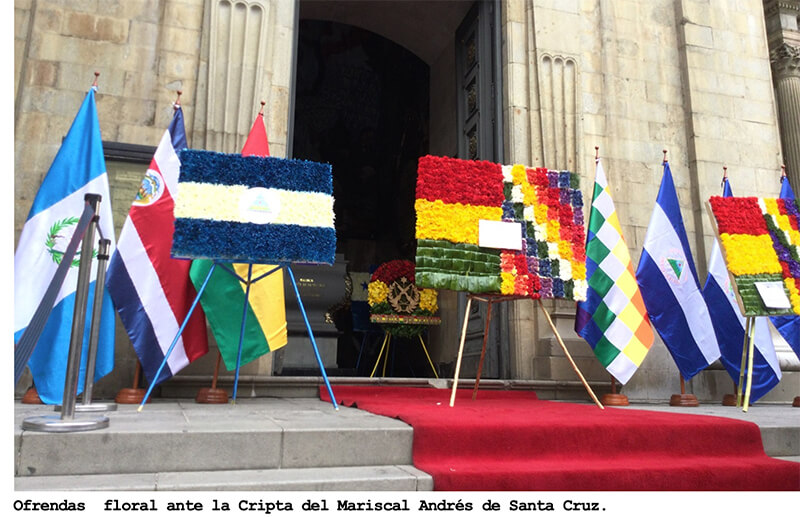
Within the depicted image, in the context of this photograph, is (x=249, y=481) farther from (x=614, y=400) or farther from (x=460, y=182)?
(x=614, y=400)

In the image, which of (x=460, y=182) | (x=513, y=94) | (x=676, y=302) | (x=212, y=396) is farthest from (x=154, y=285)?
(x=676, y=302)

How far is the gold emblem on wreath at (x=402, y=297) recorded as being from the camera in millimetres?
8094

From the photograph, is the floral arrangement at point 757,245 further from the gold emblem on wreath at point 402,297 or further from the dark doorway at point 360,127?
the dark doorway at point 360,127

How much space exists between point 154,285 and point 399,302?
151 inches

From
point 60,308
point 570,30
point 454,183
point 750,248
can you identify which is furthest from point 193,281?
point 570,30

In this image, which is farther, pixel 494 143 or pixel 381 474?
pixel 494 143

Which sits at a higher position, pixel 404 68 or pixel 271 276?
pixel 404 68

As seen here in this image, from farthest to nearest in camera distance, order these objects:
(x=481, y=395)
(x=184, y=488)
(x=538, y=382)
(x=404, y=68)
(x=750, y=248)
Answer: (x=404, y=68), (x=538, y=382), (x=481, y=395), (x=750, y=248), (x=184, y=488)

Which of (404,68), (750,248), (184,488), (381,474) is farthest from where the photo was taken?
(404,68)

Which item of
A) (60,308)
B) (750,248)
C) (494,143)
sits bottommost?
(60,308)

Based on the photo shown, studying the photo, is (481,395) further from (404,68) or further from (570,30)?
Result: (404,68)

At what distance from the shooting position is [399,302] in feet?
26.7

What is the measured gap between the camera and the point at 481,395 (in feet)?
19.4

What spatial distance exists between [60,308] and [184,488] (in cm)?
299
